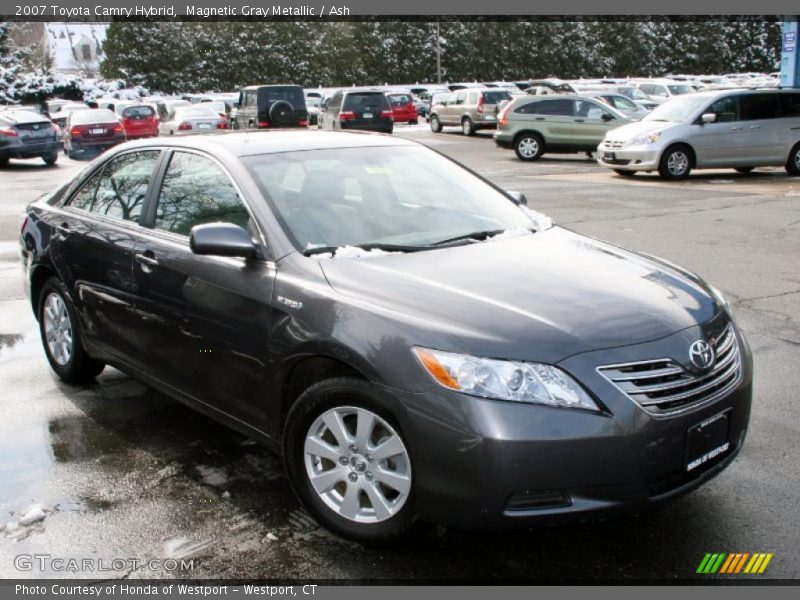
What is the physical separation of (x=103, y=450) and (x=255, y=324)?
1.39 m

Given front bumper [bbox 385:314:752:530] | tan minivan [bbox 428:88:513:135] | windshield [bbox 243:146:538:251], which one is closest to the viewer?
front bumper [bbox 385:314:752:530]

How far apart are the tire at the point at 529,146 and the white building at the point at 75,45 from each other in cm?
7980

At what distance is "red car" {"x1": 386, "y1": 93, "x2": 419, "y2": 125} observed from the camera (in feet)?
132

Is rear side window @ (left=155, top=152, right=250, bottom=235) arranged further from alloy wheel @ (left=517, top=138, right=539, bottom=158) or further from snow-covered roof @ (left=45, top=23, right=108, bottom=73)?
snow-covered roof @ (left=45, top=23, right=108, bottom=73)

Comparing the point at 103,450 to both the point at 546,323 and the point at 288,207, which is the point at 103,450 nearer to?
the point at 288,207

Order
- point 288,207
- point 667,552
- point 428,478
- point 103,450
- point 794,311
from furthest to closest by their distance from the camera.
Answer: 1. point 794,311
2. point 103,450
3. point 288,207
4. point 667,552
5. point 428,478

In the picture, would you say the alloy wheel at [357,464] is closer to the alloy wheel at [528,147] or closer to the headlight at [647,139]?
the headlight at [647,139]

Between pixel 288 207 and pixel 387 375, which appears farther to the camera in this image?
pixel 288 207

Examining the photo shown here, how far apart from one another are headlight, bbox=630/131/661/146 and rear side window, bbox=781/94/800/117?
2.76 meters

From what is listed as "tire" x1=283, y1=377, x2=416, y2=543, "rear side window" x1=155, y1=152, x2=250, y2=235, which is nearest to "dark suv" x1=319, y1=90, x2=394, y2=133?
"rear side window" x1=155, y1=152, x2=250, y2=235

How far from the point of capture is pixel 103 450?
15.1 ft

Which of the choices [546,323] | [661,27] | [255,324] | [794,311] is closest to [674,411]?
[546,323]

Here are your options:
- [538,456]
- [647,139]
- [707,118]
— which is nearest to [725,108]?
[707,118]

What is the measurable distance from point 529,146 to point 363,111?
8841mm
